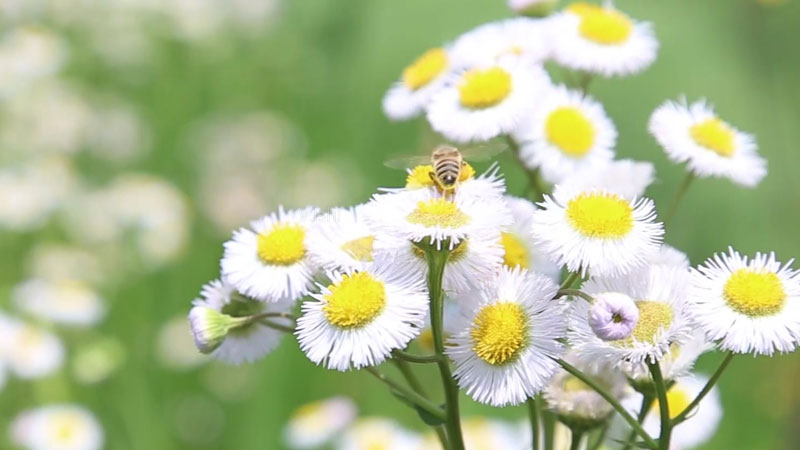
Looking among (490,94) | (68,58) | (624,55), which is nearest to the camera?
(490,94)

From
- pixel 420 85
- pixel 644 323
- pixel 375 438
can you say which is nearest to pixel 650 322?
pixel 644 323

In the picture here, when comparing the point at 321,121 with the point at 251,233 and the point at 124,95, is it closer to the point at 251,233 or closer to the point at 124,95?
the point at 124,95

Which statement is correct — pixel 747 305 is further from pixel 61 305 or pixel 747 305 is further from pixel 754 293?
pixel 61 305

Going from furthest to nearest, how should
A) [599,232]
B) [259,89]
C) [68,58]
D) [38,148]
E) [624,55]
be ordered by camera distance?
[259,89] → [68,58] → [38,148] → [624,55] → [599,232]

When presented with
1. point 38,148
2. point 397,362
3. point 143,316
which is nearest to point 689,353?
point 397,362

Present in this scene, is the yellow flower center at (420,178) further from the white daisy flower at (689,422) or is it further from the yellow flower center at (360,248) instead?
the white daisy flower at (689,422)

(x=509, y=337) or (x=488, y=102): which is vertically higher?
(x=488, y=102)
